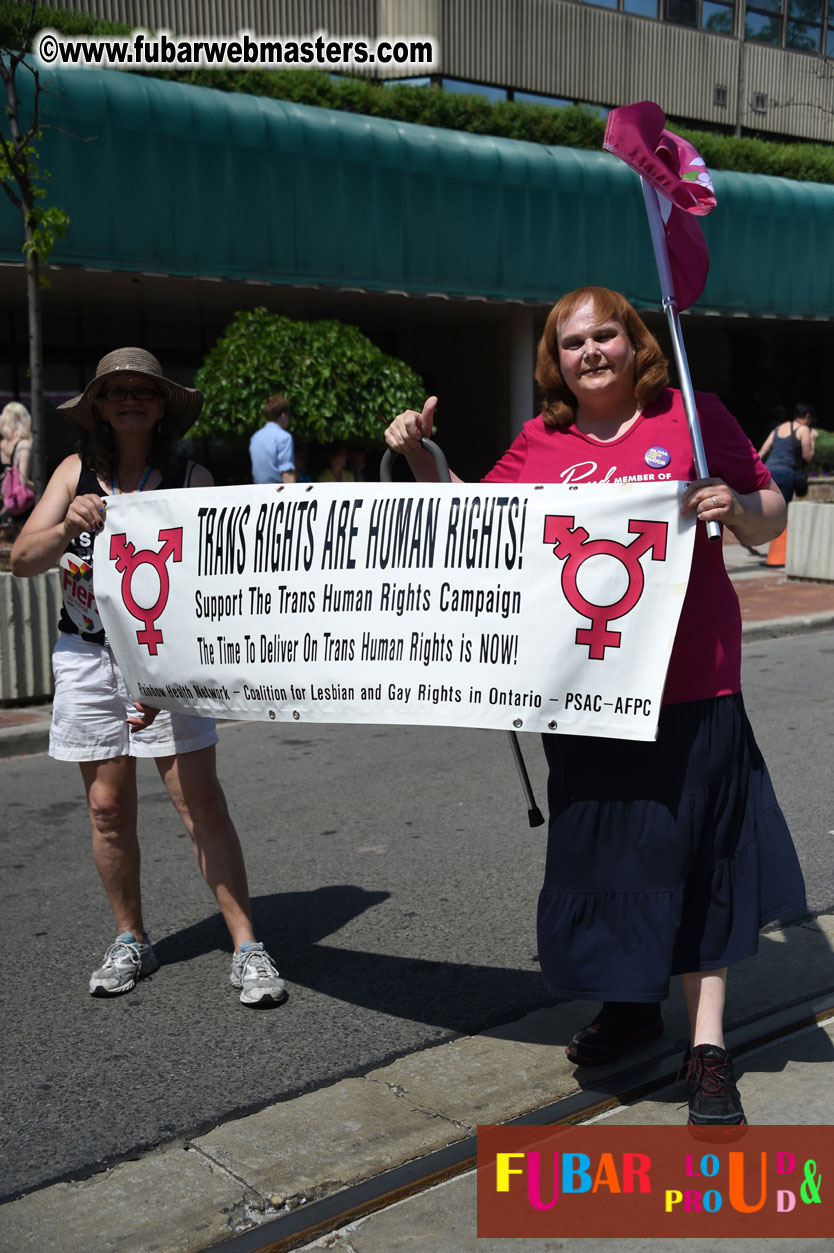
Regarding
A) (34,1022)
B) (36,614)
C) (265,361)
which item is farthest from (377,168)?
(34,1022)

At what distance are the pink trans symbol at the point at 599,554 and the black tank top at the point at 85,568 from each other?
4.25 feet

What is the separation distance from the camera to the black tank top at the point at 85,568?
146 inches

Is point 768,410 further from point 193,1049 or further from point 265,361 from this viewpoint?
point 193,1049

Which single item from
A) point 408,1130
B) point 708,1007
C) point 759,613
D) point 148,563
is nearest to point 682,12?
point 759,613

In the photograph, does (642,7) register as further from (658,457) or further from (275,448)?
(658,457)

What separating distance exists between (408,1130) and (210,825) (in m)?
1.15

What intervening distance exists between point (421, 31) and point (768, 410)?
13.5 meters

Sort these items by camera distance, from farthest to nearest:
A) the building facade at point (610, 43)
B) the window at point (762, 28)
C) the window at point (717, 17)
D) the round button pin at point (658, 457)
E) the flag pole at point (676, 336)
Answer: the window at point (762, 28) < the window at point (717, 17) < the building facade at point (610, 43) < the round button pin at point (658, 457) < the flag pole at point (676, 336)

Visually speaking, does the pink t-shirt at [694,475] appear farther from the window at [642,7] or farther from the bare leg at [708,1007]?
the window at [642,7]

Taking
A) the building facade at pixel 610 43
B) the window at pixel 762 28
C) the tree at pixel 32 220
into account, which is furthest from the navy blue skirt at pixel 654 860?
the window at pixel 762 28

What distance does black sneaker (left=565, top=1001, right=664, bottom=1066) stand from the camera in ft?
10.7

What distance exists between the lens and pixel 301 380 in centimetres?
1552

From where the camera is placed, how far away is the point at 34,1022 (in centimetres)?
371

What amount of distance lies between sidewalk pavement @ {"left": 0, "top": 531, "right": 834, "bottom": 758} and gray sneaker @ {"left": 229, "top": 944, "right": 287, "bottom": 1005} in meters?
3.97
